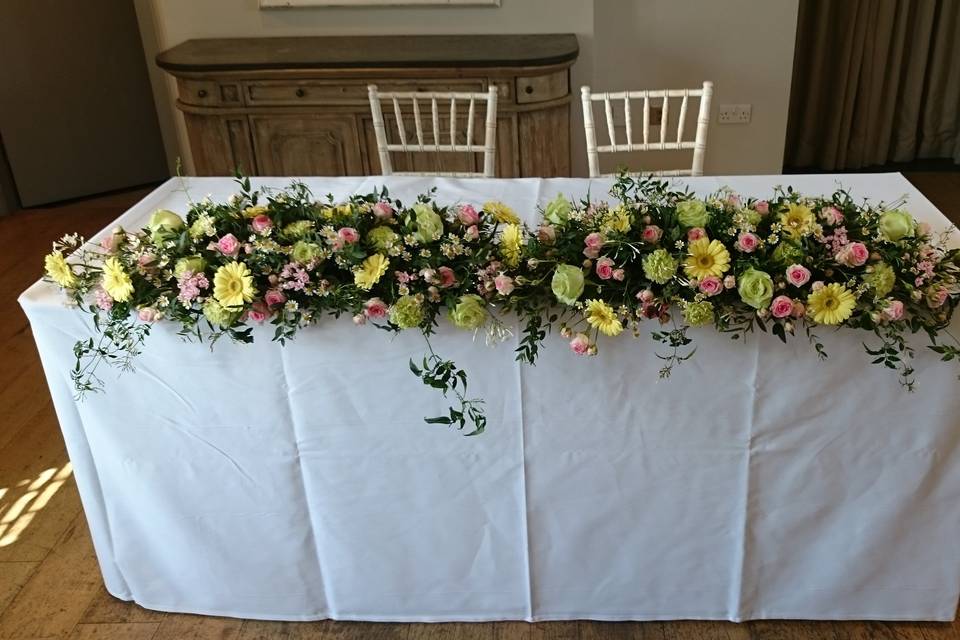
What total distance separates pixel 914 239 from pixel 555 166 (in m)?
2.03

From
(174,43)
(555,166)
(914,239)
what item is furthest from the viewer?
(174,43)

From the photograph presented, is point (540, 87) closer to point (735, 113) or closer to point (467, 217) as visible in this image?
point (735, 113)

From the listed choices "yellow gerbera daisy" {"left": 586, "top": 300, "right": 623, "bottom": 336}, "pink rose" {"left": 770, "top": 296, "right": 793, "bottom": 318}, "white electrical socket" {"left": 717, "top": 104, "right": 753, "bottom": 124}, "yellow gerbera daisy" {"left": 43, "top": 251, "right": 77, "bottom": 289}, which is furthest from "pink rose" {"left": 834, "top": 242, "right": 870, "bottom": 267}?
"white electrical socket" {"left": 717, "top": 104, "right": 753, "bottom": 124}

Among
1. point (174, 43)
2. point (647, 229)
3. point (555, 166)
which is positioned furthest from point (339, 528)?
point (174, 43)

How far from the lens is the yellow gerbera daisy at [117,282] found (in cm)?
160

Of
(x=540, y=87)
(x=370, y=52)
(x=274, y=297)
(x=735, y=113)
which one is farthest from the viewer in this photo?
(x=735, y=113)

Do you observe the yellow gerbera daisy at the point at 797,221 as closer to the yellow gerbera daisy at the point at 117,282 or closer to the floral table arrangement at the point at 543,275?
the floral table arrangement at the point at 543,275

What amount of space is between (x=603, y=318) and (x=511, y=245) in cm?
21

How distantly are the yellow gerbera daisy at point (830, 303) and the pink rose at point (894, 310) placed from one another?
5 centimetres

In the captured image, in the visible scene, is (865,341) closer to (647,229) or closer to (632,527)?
(647,229)

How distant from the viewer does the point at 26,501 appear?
2451 millimetres

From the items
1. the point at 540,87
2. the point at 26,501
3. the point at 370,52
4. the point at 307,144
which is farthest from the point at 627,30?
the point at 26,501

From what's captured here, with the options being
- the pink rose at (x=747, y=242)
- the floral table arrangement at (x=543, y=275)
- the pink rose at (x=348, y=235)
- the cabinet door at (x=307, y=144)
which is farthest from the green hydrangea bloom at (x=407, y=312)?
the cabinet door at (x=307, y=144)

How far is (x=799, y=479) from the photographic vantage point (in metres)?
1.76
